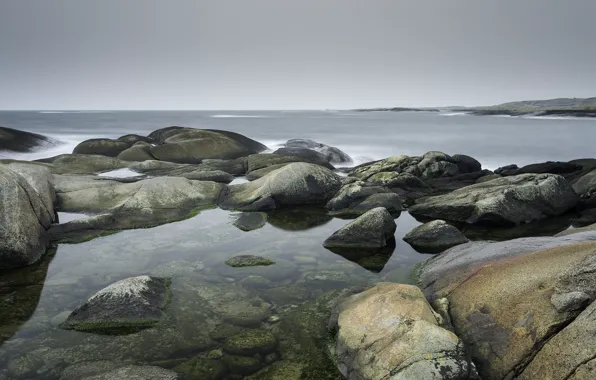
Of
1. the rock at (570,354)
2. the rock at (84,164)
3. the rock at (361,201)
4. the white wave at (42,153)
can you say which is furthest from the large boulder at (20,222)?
the white wave at (42,153)

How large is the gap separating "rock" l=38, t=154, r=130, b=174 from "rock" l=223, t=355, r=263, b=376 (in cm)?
1803

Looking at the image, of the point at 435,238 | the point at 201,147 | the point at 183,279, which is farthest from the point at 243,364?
the point at 201,147

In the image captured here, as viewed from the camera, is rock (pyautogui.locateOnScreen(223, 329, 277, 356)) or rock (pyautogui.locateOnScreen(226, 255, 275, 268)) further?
rock (pyautogui.locateOnScreen(226, 255, 275, 268))

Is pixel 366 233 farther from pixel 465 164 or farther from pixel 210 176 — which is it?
pixel 465 164

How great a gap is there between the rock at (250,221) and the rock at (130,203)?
6.42 ft

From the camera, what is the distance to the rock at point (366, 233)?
34.4ft

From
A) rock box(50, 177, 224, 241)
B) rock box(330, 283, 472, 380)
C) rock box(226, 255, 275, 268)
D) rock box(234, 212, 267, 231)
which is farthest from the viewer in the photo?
rock box(234, 212, 267, 231)

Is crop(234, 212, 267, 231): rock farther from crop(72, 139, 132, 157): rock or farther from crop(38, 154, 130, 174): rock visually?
crop(72, 139, 132, 157): rock

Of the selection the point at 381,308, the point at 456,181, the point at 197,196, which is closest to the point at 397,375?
the point at 381,308

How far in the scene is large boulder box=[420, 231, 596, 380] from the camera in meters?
4.56

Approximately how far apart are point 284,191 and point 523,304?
422 inches

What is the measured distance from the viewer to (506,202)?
41.5 feet

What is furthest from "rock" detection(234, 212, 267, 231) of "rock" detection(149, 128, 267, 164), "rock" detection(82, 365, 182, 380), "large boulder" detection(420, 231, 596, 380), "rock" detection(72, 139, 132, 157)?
"rock" detection(72, 139, 132, 157)

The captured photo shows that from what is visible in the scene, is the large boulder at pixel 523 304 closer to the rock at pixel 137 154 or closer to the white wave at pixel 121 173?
the white wave at pixel 121 173
